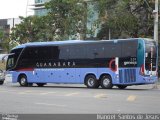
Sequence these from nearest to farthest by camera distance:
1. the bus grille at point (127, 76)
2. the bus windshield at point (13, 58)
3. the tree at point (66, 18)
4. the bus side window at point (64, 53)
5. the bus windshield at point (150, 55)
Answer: the bus grille at point (127, 76)
the bus windshield at point (150, 55)
the bus side window at point (64, 53)
the bus windshield at point (13, 58)
the tree at point (66, 18)

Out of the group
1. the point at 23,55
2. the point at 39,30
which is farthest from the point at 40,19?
the point at 23,55

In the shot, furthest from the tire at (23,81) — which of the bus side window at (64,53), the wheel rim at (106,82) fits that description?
the wheel rim at (106,82)

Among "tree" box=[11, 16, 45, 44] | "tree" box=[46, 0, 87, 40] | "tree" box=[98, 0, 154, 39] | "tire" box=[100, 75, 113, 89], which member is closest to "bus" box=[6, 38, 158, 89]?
"tire" box=[100, 75, 113, 89]

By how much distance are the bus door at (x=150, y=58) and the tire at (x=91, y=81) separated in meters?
3.84

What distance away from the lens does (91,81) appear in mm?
31734

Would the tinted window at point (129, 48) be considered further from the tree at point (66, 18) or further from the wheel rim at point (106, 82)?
the tree at point (66, 18)

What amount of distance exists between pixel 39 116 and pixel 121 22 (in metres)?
34.6

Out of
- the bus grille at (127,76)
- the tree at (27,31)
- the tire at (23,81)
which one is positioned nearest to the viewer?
the bus grille at (127,76)

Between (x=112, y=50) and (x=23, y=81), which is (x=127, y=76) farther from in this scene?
(x=23, y=81)

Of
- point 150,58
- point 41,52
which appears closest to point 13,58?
point 41,52

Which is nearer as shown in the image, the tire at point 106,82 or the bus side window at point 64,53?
the tire at point 106,82

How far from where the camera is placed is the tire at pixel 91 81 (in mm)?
31453

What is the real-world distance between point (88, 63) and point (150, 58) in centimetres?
451

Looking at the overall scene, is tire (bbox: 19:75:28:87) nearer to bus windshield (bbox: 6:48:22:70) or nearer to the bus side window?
bus windshield (bbox: 6:48:22:70)
